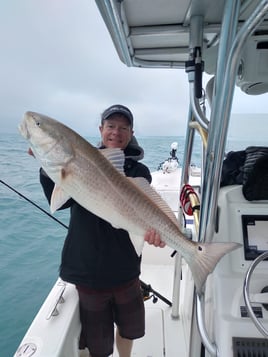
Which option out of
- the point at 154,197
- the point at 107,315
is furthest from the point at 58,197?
the point at 107,315

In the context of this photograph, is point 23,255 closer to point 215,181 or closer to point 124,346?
point 124,346

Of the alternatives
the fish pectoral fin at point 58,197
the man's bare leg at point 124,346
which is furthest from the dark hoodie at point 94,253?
the man's bare leg at point 124,346

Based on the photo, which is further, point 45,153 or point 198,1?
point 198,1

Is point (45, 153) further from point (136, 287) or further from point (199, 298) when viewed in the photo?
point (136, 287)

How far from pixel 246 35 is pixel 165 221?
0.78 m

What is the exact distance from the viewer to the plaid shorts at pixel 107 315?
1.76 meters

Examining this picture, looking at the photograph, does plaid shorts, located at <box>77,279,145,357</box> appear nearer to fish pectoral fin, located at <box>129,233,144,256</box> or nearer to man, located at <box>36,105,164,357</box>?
man, located at <box>36,105,164,357</box>

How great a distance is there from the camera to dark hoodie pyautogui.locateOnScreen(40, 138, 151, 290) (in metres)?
1.68

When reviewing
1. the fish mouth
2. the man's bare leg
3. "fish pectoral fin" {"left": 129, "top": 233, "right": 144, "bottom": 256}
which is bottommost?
the man's bare leg

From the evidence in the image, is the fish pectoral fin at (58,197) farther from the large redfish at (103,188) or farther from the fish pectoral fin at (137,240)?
the fish pectoral fin at (137,240)

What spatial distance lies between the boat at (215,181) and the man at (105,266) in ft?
0.51

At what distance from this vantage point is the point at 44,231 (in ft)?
24.1

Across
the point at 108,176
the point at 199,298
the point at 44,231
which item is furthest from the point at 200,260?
the point at 44,231

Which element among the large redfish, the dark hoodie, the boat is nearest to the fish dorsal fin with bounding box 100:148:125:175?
the large redfish
